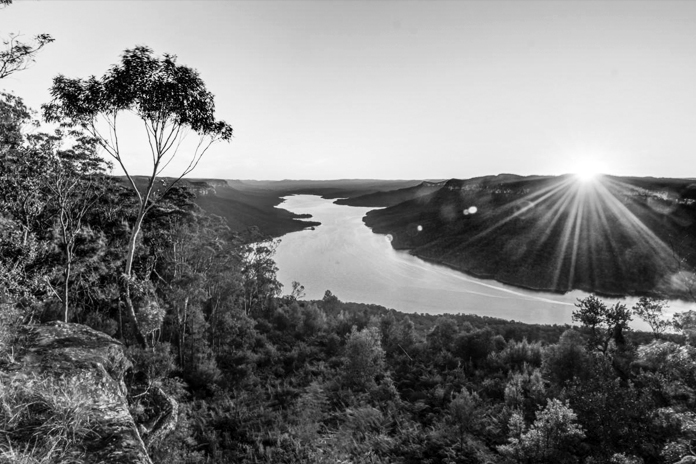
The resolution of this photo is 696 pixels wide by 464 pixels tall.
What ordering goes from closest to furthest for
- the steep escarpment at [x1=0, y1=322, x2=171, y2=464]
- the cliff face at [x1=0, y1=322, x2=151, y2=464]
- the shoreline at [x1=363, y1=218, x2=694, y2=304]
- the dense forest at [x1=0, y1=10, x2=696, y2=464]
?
the steep escarpment at [x1=0, y1=322, x2=171, y2=464]
the cliff face at [x1=0, y1=322, x2=151, y2=464]
the dense forest at [x1=0, y1=10, x2=696, y2=464]
the shoreline at [x1=363, y1=218, x2=694, y2=304]

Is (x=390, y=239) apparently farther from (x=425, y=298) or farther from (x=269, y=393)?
(x=269, y=393)

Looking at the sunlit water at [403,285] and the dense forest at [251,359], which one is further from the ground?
the dense forest at [251,359]

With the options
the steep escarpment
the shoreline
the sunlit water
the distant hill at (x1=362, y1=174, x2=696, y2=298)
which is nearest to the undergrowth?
the steep escarpment

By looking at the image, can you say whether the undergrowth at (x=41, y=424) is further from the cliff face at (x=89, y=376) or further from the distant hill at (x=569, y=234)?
the distant hill at (x=569, y=234)

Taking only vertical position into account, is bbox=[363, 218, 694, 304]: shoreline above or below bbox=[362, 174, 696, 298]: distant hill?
below

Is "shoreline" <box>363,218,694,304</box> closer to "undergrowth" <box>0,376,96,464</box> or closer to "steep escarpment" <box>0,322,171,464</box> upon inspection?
"steep escarpment" <box>0,322,171,464</box>

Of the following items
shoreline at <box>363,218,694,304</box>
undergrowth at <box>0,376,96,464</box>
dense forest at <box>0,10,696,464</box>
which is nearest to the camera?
undergrowth at <box>0,376,96,464</box>

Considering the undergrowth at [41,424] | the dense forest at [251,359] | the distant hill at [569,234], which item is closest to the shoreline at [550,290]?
the distant hill at [569,234]
